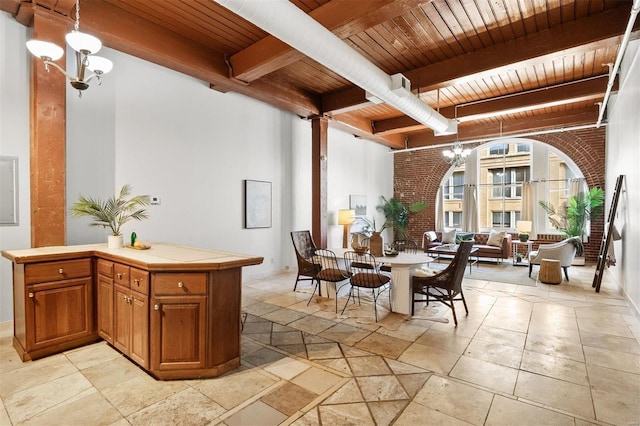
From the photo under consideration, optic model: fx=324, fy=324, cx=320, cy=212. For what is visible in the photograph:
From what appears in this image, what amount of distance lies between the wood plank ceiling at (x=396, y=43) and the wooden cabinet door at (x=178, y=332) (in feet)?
10.2

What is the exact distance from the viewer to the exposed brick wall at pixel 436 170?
25.5 feet

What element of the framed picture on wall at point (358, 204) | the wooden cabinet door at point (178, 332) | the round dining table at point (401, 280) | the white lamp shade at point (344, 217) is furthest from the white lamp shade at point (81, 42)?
the framed picture on wall at point (358, 204)

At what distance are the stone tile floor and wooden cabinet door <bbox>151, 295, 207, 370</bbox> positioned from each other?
168 millimetres

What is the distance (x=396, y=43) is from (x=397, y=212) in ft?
20.2

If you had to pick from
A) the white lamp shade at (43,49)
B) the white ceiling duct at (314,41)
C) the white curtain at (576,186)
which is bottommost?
the white curtain at (576,186)

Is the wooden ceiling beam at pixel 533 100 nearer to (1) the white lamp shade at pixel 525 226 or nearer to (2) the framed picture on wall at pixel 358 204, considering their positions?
(2) the framed picture on wall at pixel 358 204

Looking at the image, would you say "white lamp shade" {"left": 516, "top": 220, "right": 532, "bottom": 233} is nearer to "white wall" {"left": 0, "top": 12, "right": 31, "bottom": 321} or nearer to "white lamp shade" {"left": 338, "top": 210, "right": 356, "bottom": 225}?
"white lamp shade" {"left": 338, "top": 210, "right": 356, "bottom": 225}

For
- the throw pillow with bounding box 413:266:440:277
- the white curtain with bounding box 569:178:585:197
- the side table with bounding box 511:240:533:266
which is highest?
the white curtain with bounding box 569:178:585:197

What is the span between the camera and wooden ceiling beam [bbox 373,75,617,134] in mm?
5609

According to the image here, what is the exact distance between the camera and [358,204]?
8945 millimetres

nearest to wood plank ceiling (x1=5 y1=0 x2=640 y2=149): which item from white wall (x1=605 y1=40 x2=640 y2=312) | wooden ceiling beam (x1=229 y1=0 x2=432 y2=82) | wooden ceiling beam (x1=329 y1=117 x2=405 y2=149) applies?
wooden ceiling beam (x1=229 y1=0 x2=432 y2=82)

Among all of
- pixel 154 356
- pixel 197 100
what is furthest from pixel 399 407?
pixel 197 100

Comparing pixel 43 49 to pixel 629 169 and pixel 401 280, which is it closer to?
pixel 401 280

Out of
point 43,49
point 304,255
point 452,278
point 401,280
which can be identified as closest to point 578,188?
point 452,278
